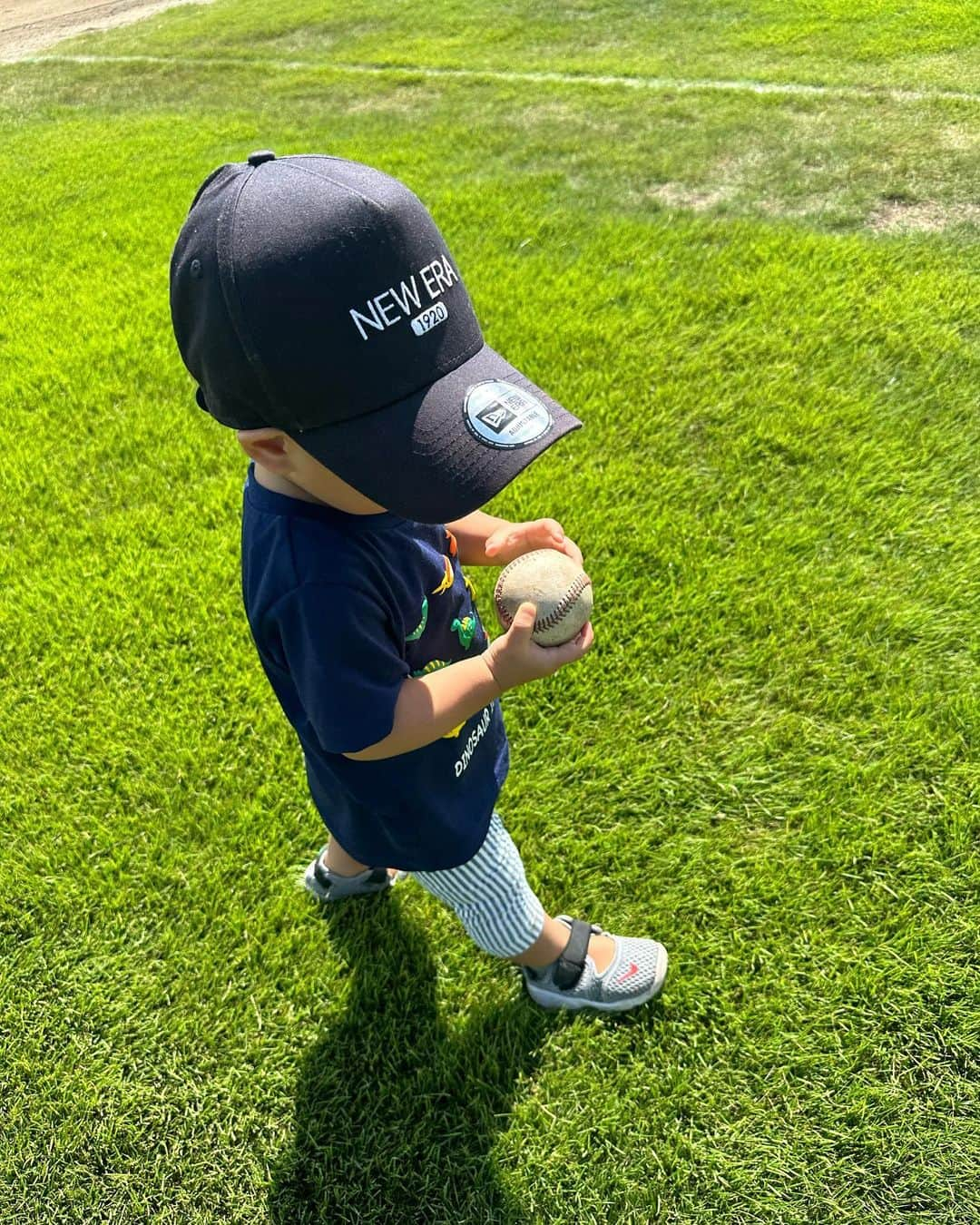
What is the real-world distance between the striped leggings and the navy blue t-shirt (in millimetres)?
91

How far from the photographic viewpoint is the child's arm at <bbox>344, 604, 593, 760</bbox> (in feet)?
Result: 4.80

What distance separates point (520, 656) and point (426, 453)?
0.42m

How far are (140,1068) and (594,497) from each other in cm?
259

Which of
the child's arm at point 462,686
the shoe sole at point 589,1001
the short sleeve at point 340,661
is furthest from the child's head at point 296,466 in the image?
the shoe sole at point 589,1001

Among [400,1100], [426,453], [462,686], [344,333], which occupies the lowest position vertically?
[400,1100]

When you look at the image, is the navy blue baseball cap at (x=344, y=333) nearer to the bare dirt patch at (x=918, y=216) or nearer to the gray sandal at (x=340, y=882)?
the gray sandal at (x=340, y=882)

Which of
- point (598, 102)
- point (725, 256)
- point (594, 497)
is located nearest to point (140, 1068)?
point (594, 497)

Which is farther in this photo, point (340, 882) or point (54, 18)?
point (54, 18)

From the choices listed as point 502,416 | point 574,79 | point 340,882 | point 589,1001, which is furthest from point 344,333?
point 574,79

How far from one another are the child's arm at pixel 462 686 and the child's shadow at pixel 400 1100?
1.04m

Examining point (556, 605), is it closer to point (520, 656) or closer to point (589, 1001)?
point (520, 656)

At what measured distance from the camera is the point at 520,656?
1.53 metres

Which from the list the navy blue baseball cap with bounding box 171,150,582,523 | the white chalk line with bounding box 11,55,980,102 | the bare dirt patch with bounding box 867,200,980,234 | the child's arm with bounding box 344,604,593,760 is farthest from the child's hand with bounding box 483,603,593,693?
the white chalk line with bounding box 11,55,980,102

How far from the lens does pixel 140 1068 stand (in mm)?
2143
